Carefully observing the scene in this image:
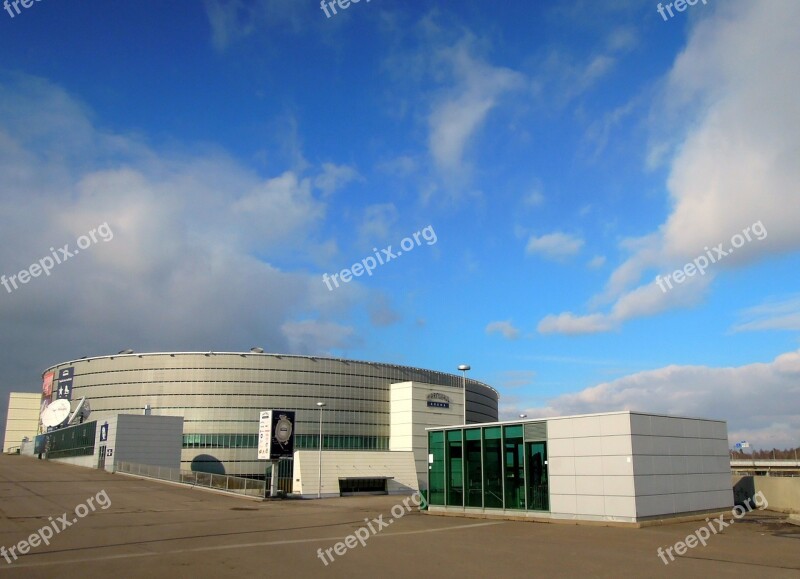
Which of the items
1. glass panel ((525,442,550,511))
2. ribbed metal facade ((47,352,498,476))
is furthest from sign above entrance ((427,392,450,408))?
glass panel ((525,442,550,511))

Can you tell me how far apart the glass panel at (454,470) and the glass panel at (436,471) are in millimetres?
543

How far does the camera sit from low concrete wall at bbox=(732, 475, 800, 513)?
30.2m

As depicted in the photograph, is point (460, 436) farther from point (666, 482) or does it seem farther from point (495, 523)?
point (666, 482)

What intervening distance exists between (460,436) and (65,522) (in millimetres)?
18872

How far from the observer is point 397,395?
88438 mm

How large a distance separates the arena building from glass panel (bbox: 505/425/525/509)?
165ft

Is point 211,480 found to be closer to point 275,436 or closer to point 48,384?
point 275,436

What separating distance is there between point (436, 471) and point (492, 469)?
4.42 metres

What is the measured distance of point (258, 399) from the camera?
85250 mm

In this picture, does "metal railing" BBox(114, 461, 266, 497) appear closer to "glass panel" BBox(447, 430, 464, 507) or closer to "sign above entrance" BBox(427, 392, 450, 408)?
"glass panel" BBox(447, 430, 464, 507)

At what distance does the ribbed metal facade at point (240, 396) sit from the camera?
273 ft

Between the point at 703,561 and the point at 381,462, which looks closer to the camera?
the point at 703,561

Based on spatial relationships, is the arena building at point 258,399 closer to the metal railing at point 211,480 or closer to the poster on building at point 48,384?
the poster on building at point 48,384

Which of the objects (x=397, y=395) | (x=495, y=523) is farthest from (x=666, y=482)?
(x=397, y=395)
